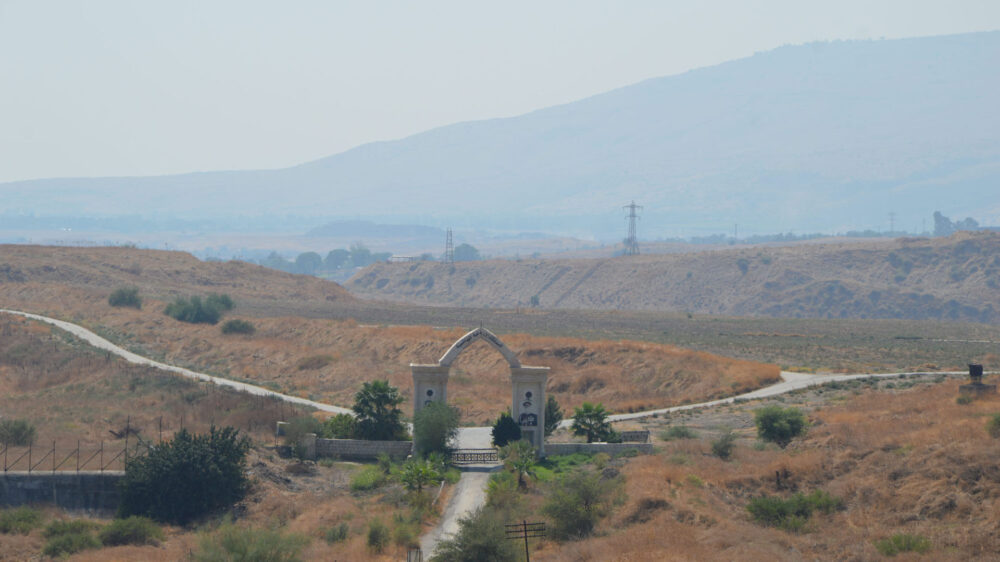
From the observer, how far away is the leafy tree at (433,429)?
34.6 m

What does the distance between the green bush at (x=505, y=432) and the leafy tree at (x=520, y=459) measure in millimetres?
560

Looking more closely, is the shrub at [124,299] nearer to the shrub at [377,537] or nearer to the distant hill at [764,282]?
the shrub at [377,537]

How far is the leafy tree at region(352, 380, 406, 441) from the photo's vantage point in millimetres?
37125

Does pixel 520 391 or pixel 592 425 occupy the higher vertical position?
pixel 520 391

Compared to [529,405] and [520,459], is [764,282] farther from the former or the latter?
[520,459]

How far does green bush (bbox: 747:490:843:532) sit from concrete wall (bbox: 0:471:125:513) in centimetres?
1824

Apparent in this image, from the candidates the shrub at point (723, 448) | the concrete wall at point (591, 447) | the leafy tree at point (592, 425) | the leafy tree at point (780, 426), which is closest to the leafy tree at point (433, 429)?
the concrete wall at point (591, 447)

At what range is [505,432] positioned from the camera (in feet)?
117

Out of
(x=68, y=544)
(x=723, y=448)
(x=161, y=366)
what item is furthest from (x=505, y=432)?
(x=161, y=366)

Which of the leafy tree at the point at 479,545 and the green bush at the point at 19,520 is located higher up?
the leafy tree at the point at 479,545

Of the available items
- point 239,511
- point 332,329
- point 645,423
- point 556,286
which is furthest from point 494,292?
point 239,511

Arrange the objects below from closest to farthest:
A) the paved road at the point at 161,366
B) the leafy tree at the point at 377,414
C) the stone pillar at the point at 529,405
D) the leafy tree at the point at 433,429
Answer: the leafy tree at the point at 433,429 < the stone pillar at the point at 529,405 < the leafy tree at the point at 377,414 < the paved road at the point at 161,366

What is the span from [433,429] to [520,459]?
3.48 metres

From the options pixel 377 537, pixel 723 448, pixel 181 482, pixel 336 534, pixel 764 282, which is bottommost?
pixel 336 534
